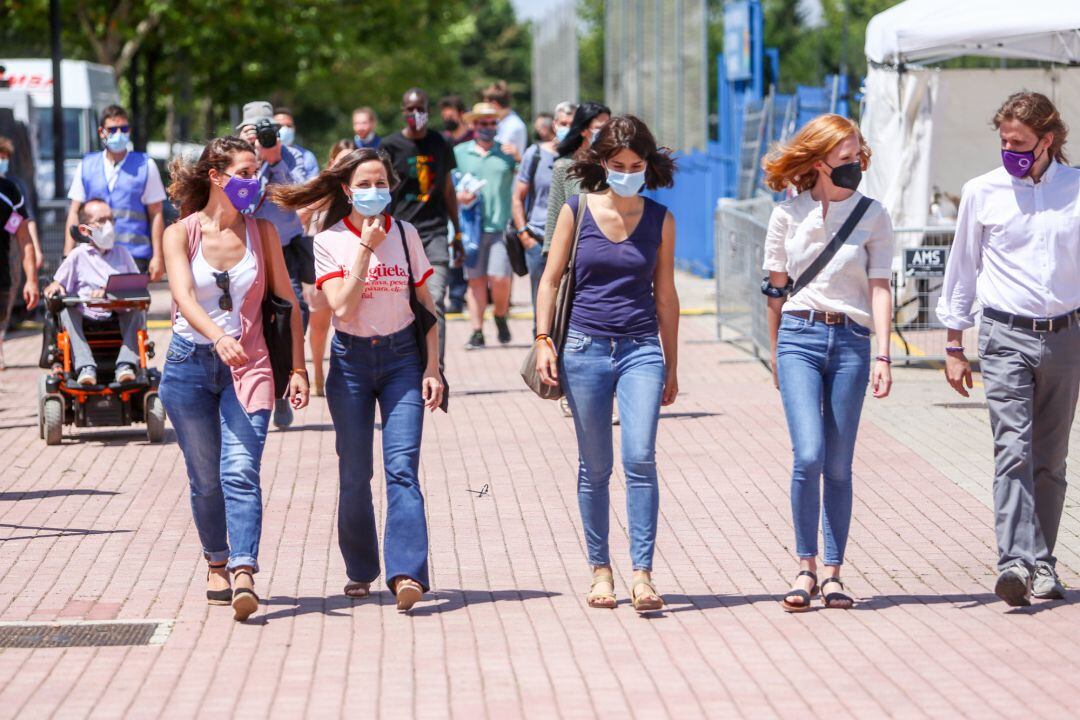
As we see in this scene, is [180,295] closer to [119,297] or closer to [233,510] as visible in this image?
[233,510]

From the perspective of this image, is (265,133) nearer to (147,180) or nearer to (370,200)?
(147,180)

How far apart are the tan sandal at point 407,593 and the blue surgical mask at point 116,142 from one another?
6.65 metres

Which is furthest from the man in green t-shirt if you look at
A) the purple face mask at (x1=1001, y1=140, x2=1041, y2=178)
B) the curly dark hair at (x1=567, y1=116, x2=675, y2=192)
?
the purple face mask at (x1=1001, y1=140, x2=1041, y2=178)

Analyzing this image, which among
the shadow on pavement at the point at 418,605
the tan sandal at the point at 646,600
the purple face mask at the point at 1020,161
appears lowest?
the shadow on pavement at the point at 418,605

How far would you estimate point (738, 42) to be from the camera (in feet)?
75.4

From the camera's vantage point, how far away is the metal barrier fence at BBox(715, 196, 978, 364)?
12820mm

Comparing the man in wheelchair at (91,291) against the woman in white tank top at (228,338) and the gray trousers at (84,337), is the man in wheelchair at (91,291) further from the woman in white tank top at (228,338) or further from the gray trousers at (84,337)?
the woman in white tank top at (228,338)

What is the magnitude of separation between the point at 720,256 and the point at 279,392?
357 inches

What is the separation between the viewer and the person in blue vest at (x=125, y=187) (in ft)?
40.0

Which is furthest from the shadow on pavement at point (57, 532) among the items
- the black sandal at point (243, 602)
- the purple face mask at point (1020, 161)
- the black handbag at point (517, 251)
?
the purple face mask at point (1020, 161)

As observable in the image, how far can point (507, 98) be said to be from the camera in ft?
58.9

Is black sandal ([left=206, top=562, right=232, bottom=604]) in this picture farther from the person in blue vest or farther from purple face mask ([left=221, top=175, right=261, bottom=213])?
the person in blue vest

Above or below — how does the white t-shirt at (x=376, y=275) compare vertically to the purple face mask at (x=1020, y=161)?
below

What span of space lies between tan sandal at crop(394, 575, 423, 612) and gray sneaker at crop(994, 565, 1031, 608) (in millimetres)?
1978
